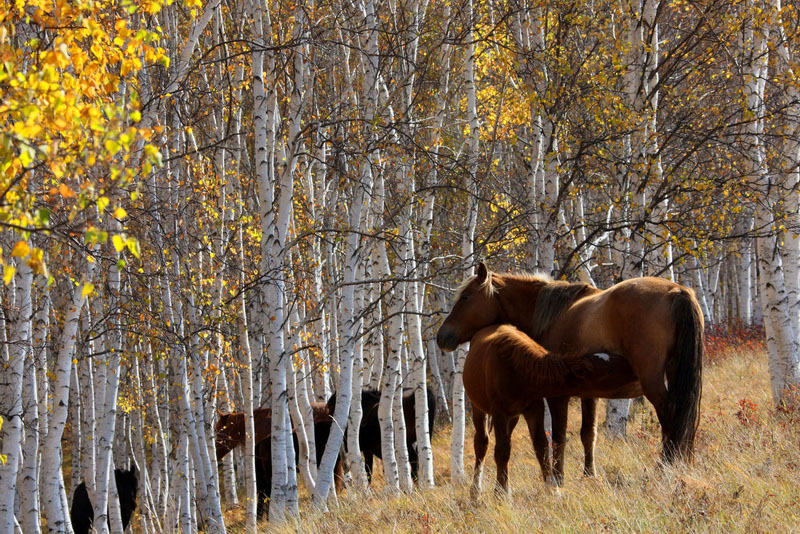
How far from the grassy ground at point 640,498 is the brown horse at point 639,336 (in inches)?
14.0

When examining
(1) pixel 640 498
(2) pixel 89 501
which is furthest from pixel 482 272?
(2) pixel 89 501

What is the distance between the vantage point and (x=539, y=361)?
6645 mm

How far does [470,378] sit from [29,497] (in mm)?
4451

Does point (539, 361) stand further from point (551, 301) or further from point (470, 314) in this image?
point (470, 314)

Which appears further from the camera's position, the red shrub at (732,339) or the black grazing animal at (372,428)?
the red shrub at (732,339)

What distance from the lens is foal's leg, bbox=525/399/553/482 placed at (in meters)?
7.23

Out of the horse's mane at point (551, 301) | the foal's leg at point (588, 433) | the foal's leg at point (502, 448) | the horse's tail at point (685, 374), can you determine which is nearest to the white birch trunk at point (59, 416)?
the foal's leg at point (502, 448)

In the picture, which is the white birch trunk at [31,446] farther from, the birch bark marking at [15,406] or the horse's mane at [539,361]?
the horse's mane at [539,361]

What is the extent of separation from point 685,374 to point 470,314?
265 centimetres

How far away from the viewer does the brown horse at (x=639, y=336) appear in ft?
21.2

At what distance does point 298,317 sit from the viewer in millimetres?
15531

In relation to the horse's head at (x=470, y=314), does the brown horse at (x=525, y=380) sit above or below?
below

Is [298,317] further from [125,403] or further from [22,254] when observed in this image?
[22,254]

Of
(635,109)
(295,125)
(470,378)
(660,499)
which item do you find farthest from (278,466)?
(635,109)
